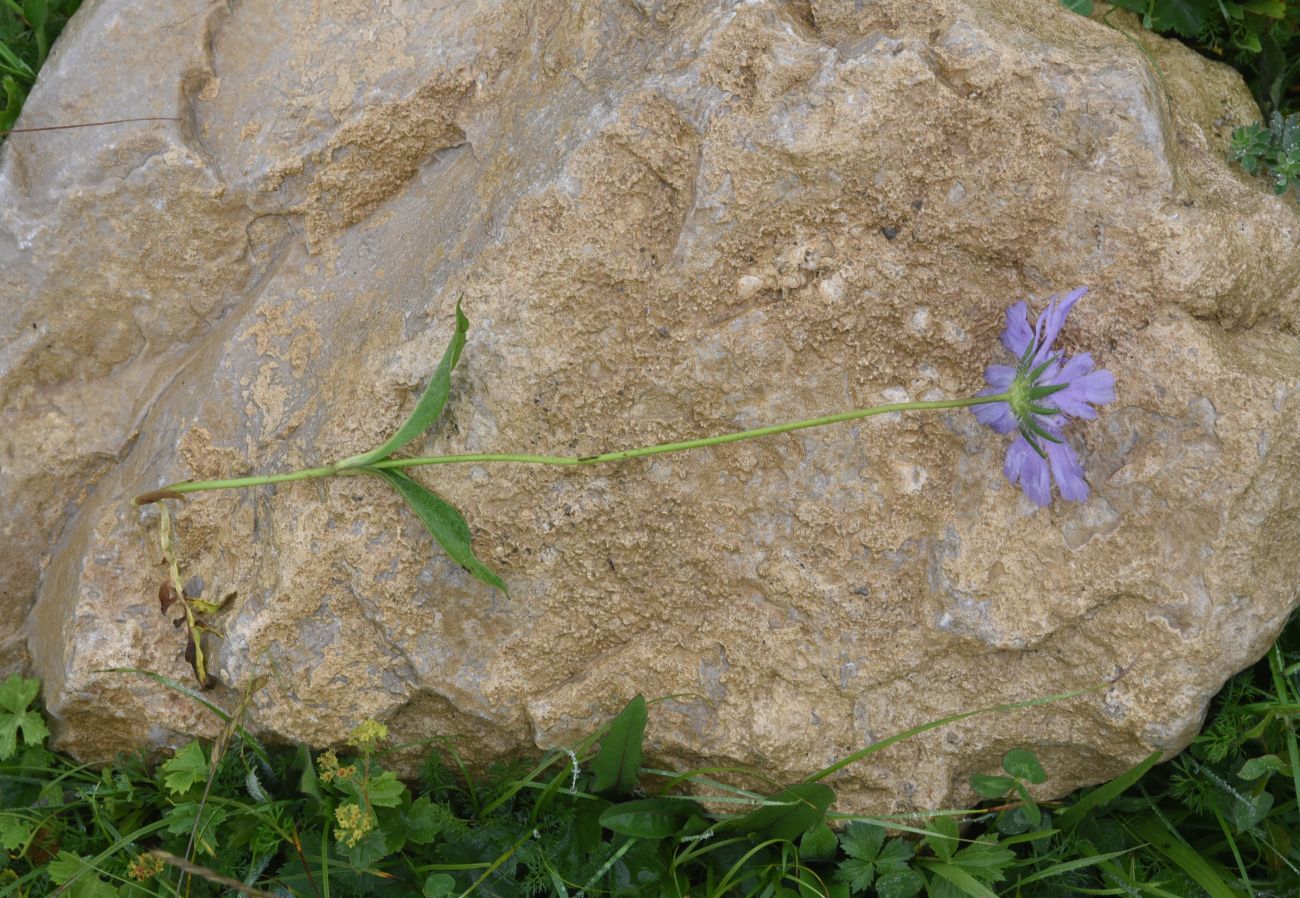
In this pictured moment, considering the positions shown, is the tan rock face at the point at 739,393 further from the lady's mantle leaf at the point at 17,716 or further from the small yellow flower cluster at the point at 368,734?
the lady's mantle leaf at the point at 17,716

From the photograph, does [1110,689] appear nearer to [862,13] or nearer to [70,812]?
[862,13]

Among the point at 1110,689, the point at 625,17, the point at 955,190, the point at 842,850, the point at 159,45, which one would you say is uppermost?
the point at 159,45

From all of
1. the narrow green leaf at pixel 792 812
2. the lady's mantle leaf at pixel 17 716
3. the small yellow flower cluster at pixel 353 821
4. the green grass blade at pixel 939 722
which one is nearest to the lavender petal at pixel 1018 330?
the green grass blade at pixel 939 722

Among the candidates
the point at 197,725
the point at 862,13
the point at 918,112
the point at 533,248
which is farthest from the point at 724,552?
the point at 197,725

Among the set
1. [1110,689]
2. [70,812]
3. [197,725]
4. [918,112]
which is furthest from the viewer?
[70,812]

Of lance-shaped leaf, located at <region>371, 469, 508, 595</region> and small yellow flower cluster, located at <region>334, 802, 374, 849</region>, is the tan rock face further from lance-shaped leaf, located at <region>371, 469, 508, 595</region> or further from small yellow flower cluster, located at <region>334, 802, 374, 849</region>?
small yellow flower cluster, located at <region>334, 802, 374, 849</region>

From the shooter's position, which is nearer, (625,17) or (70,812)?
(625,17)
